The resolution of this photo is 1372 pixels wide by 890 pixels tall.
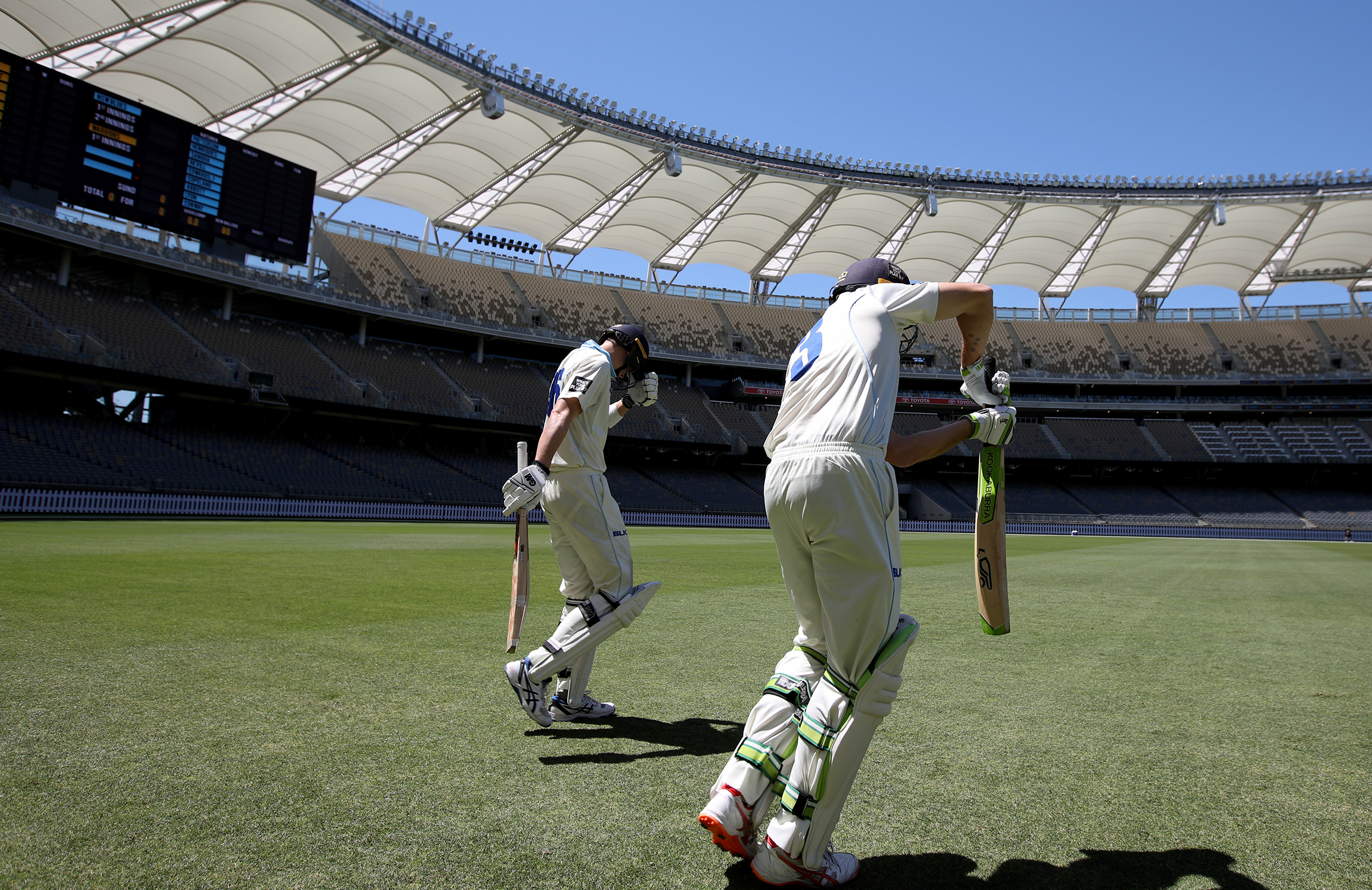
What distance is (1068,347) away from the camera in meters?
56.2

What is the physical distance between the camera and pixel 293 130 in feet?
112

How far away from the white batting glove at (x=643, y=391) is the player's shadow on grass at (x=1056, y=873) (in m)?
2.72

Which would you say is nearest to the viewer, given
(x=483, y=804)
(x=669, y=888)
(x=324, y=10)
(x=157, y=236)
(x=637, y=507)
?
(x=669, y=888)

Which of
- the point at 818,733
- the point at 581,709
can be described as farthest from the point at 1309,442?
the point at 818,733

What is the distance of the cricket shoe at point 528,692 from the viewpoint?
3.70 metres

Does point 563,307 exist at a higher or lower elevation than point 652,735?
higher

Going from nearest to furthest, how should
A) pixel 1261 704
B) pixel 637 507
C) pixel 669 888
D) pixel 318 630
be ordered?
pixel 669 888 → pixel 1261 704 → pixel 318 630 → pixel 637 507

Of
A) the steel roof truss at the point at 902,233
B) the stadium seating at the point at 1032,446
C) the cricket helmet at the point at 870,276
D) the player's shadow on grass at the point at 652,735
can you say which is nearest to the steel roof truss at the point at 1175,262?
the stadium seating at the point at 1032,446

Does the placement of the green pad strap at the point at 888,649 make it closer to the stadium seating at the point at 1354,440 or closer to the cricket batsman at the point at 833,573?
the cricket batsman at the point at 833,573

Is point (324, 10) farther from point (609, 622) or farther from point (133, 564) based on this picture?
point (609, 622)

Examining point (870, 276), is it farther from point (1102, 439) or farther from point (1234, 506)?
point (1102, 439)

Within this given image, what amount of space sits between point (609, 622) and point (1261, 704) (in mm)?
3645

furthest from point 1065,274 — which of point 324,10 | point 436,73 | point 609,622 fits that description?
point 609,622

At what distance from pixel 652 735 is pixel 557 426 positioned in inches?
64.0
